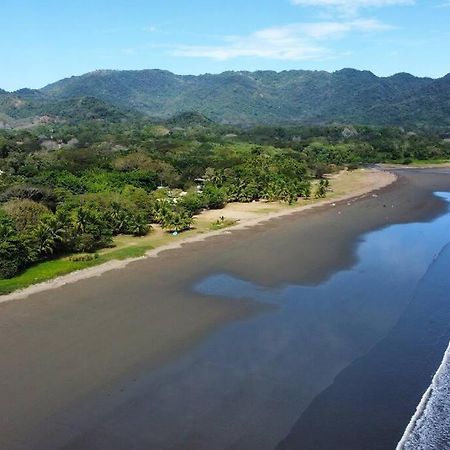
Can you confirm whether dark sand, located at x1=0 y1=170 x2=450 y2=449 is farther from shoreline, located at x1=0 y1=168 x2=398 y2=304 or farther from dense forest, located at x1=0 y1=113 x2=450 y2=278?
dense forest, located at x1=0 y1=113 x2=450 y2=278

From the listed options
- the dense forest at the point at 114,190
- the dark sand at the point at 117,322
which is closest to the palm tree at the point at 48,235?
the dense forest at the point at 114,190

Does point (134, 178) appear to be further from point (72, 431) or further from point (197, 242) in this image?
point (72, 431)

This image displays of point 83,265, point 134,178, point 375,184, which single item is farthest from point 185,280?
point 375,184

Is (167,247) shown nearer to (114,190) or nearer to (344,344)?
(114,190)

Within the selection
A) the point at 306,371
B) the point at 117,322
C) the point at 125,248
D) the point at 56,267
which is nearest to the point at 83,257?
the point at 56,267

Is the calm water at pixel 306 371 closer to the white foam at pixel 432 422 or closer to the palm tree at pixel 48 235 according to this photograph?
the white foam at pixel 432 422
